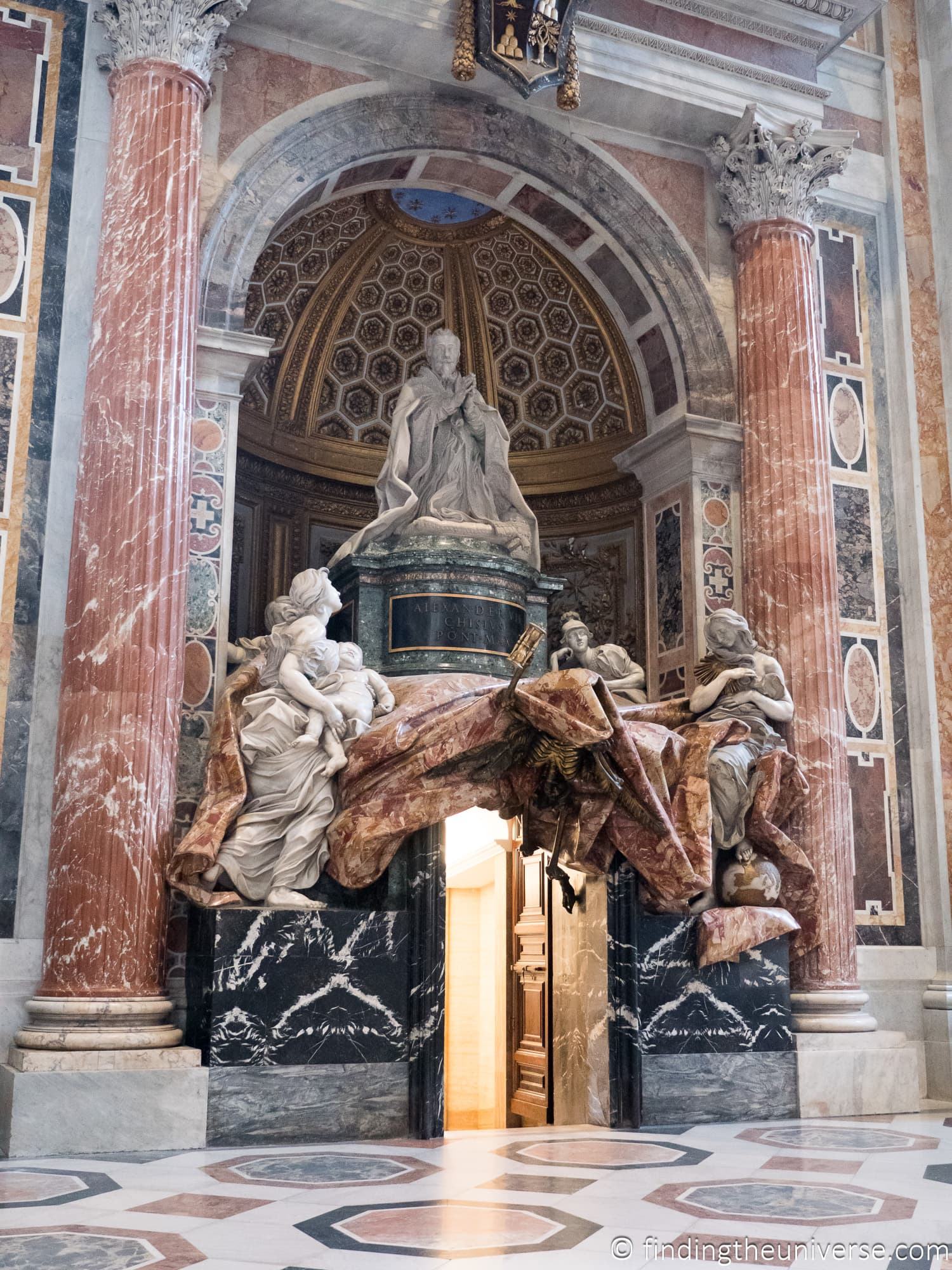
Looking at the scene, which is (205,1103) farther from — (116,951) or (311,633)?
(311,633)

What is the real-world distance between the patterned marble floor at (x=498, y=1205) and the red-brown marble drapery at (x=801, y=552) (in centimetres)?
191

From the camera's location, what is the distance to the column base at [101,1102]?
6.59 metres

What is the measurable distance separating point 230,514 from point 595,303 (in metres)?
4.09

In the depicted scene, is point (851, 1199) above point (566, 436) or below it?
below

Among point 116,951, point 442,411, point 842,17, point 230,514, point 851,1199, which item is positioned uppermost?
point 842,17

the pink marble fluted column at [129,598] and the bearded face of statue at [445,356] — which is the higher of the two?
the bearded face of statue at [445,356]

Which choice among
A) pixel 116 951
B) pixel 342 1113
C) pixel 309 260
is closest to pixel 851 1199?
pixel 342 1113

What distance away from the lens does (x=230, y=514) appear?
28.1ft

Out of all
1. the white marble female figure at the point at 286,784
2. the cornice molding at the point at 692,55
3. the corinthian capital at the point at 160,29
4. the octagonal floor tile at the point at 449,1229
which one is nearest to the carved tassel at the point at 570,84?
the cornice molding at the point at 692,55

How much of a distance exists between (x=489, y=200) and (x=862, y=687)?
459cm

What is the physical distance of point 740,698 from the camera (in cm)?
885

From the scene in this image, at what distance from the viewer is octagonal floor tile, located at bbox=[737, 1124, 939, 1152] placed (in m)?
6.88

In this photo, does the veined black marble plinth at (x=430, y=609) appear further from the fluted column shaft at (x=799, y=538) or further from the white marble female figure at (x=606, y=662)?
the fluted column shaft at (x=799, y=538)

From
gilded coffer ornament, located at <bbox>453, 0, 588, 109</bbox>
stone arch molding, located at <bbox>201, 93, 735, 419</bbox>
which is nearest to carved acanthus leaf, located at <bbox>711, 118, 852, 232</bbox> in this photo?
stone arch molding, located at <bbox>201, 93, 735, 419</bbox>
